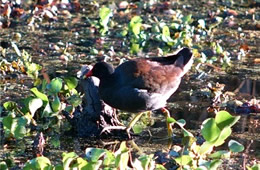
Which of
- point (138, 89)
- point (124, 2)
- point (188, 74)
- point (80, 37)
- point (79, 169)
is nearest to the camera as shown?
point (79, 169)

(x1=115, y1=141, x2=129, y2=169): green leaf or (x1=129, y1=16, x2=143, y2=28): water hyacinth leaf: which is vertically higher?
(x1=129, y1=16, x2=143, y2=28): water hyacinth leaf

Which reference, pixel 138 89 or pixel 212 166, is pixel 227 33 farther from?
pixel 212 166

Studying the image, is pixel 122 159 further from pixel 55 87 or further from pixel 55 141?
pixel 55 87

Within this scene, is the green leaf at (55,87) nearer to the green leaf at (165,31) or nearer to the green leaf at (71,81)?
the green leaf at (71,81)

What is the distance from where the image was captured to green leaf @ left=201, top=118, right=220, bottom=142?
4637 mm

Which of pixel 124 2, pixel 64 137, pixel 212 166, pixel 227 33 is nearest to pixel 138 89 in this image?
pixel 64 137

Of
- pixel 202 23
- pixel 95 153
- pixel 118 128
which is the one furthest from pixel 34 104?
pixel 202 23

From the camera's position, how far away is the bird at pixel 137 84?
609cm

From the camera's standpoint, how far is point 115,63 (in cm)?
845

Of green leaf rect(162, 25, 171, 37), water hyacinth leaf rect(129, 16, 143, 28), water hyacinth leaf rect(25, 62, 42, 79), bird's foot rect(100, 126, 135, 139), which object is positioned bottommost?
bird's foot rect(100, 126, 135, 139)

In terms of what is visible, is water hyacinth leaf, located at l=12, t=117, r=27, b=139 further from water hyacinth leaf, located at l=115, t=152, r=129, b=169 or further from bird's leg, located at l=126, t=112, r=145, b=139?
water hyacinth leaf, located at l=115, t=152, r=129, b=169

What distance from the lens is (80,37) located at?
9.71 metres

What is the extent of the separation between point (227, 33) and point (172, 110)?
337 centimetres

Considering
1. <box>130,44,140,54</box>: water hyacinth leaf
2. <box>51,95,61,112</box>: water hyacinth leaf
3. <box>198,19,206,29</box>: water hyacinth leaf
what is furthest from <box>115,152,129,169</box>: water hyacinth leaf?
<box>198,19,206,29</box>: water hyacinth leaf
